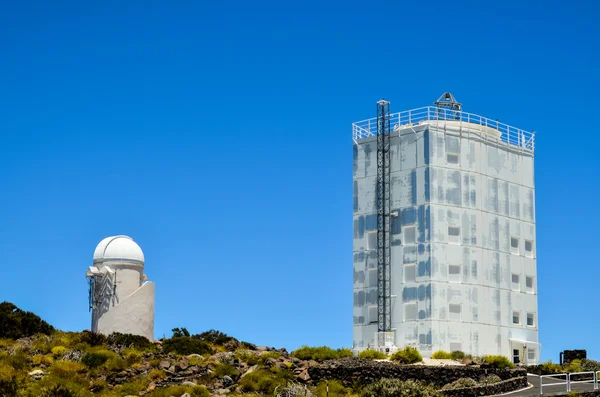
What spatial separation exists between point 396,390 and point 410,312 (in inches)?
833

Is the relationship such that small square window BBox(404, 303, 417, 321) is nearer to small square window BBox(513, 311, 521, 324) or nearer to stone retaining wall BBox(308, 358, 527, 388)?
small square window BBox(513, 311, 521, 324)

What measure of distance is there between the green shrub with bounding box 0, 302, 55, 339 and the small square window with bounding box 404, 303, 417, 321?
20.8 meters

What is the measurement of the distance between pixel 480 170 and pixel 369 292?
33.6 feet

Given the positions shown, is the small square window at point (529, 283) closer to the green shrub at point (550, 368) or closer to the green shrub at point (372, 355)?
the green shrub at point (550, 368)

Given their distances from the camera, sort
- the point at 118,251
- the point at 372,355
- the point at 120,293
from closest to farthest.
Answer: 1. the point at 372,355
2. the point at 120,293
3. the point at 118,251

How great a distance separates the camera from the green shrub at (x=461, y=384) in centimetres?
5142

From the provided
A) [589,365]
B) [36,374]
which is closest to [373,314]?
[589,365]

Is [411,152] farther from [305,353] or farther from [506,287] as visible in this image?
[305,353]

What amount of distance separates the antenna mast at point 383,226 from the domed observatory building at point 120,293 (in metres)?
13.8

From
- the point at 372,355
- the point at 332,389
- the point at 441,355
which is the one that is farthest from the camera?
the point at 441,355

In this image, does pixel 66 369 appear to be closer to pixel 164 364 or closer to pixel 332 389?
pixel 164 364

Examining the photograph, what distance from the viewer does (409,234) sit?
69.0 metres

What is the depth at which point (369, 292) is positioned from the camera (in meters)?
70.3

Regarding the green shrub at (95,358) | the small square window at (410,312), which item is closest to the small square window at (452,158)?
the small square window at (410,312)
